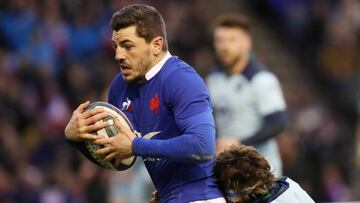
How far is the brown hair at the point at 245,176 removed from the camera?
5.58m

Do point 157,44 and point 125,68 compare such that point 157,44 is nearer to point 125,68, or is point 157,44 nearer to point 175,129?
point 125,68

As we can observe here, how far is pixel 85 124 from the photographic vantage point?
217 inches

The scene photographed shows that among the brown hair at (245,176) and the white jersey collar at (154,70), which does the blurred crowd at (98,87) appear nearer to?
the brown hair at (245,176)

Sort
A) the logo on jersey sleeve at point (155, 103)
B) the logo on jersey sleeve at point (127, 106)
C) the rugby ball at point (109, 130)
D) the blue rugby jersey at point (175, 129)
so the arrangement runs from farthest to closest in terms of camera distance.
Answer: the logo on jersey sleeve at point (127, 106), the logo on jersey sleeve at point (155, 103), the rugby ball at point (109, 130), the blue rugby jersey at point (175, 129)

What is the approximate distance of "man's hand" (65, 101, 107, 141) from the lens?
5.50 m

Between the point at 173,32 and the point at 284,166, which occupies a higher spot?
the point at 173,32

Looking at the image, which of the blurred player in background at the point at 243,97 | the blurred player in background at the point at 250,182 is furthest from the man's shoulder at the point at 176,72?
the blurred player in background at the point at 243,97

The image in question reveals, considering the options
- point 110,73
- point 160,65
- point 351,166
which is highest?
point 160,65

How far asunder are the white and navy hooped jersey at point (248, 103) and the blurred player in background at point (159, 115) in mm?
2450

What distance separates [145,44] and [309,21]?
895 cm

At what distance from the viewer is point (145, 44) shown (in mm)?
5609

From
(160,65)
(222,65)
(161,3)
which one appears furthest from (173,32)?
(160,65)

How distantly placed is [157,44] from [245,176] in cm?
80

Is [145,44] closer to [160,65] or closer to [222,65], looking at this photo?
[160,65]
